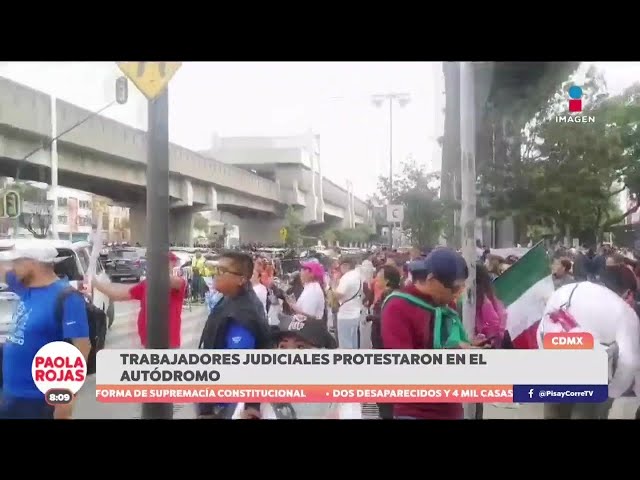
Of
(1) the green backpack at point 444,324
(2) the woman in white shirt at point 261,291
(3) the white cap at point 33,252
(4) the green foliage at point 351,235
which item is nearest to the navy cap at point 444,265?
(1) the green backpack at point 444,324

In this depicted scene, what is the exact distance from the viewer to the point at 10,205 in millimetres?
3758

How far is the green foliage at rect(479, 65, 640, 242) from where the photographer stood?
3816mm

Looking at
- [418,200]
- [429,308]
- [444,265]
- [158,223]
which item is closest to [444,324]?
[429,308]

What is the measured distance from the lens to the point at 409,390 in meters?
3.80

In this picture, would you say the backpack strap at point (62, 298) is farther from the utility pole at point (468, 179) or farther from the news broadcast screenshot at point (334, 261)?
the utility pole at point (468, 179)

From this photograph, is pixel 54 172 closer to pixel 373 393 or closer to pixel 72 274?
pixel 72 274

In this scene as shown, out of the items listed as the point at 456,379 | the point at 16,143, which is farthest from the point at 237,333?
the point at 16,143

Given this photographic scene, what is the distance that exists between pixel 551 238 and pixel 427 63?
49.8 inches

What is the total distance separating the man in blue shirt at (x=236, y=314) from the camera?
150 inches

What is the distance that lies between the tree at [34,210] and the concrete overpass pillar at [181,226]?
27.8 inches

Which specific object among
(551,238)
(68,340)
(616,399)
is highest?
(551,238)

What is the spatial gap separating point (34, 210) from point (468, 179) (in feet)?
8.29

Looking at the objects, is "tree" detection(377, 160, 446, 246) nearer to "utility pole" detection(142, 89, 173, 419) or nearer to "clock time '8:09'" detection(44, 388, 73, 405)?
"utility pole" detection(142, 89, 173, 419)
